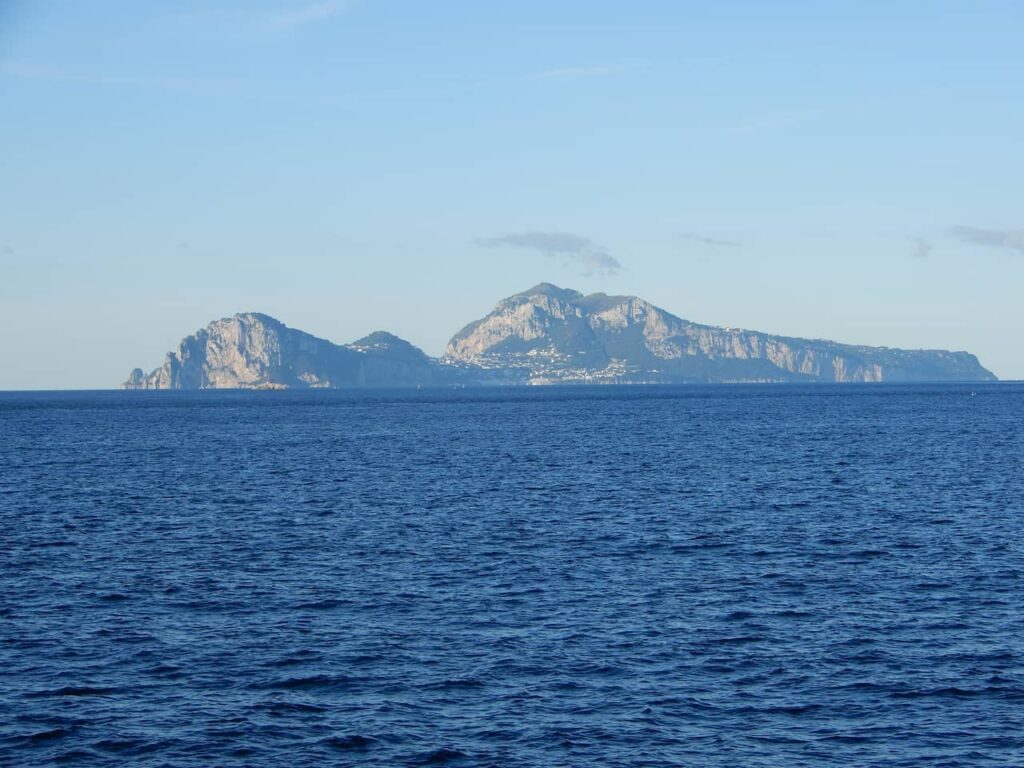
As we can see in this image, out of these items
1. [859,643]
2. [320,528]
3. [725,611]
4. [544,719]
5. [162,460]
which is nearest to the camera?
[544,719]

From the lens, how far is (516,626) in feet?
165

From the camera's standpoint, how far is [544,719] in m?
38.7

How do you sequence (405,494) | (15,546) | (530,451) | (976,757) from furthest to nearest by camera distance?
1. (530,451)
2. (405,494)
3. (15,546)
4. (976,757)

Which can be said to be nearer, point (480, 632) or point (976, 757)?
point (976, 757)

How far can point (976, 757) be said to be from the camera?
116 feet

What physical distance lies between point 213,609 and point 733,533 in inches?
1354

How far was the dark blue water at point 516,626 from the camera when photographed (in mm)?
37125

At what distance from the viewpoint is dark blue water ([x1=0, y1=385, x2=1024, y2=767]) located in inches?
1462

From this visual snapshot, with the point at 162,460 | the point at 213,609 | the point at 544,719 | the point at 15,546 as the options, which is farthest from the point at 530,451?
the point at 544,719

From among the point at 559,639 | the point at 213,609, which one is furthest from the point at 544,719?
the point at 213,609

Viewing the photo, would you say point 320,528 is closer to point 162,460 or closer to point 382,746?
point 382,746

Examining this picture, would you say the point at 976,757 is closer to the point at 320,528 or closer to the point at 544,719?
the point at 544,719

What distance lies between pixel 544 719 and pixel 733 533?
3874 centimetres

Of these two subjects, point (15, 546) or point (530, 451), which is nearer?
point (15, 546)
